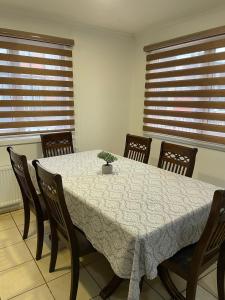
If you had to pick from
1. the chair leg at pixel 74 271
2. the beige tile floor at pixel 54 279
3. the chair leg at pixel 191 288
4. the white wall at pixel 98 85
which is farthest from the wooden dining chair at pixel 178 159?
the white wall at pixel 98 85

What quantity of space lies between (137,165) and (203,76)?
4.35 ft

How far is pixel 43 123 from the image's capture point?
2852 millimetres

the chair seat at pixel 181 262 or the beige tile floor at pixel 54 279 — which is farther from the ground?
the chair seat at pixel 181 262

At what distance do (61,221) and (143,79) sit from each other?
2.54 m

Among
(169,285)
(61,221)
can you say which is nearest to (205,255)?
(169,285)

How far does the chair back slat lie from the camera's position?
4.18ft

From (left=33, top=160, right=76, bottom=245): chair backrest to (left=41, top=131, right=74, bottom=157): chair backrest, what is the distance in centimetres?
116

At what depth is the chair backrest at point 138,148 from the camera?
245 cm

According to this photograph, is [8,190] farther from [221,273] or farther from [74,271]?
[221,273]

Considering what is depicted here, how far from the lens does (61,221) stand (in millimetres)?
1492

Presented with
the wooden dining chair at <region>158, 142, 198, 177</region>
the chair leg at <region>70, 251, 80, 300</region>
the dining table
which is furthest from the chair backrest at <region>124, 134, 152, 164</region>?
the chair leg at <region>70, 251, 80, 300</region>

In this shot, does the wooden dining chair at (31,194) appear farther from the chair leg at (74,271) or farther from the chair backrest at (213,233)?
the chair backrest at (213,233)

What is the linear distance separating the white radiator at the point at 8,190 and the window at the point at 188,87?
2.01 metres

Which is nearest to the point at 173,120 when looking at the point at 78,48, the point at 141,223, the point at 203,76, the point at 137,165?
the point at 203,76
